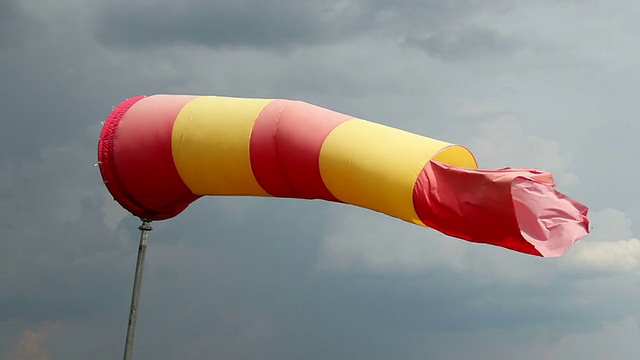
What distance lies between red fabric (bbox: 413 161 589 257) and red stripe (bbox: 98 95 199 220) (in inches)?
117

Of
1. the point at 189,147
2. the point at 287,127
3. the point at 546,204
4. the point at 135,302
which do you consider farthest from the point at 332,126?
the point at 135,302

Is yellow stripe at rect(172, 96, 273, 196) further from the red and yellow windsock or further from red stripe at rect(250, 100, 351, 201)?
red stripe at rect(250, 100, 351, 201)

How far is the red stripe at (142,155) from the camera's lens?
922cm

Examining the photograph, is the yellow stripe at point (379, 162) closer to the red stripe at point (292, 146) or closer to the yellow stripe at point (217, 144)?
the red stripe at point (292, 146)

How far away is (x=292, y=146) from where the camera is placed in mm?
8453

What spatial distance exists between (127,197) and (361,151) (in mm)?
2985

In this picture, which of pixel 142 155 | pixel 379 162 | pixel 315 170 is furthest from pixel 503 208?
pixel 142 155

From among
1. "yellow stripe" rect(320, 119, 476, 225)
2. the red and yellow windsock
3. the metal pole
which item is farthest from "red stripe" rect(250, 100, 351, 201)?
the metal pole

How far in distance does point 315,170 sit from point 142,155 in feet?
6.76

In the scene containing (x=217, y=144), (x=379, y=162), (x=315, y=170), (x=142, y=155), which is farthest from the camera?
(x=142, y=155)

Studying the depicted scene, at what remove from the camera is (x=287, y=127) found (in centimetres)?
853

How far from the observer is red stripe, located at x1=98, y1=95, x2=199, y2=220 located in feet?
30.2

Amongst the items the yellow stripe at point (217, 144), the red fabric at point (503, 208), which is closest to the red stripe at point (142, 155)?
the yellow stripe at point (217, 144)

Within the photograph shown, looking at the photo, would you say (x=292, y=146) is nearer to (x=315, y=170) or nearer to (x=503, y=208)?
(x=315, y=170)
